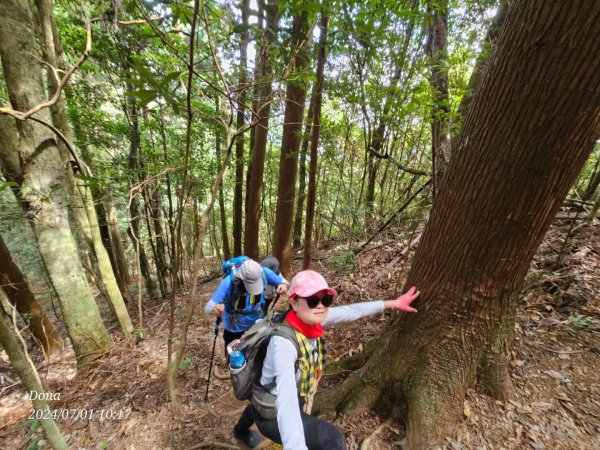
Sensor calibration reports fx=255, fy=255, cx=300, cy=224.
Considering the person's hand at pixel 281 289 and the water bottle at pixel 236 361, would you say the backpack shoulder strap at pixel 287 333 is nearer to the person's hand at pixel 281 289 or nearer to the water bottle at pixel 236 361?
the water bottle at pixel 236 361

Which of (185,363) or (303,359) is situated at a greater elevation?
(303,359)

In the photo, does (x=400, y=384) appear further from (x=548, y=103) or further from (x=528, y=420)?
(x=548, y=103)

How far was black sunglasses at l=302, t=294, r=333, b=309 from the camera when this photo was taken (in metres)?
1.97

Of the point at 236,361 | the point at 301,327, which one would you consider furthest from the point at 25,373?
the point at 301,327

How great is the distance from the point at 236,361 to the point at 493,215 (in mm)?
2165

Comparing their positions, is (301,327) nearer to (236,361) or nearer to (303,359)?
(303,359)

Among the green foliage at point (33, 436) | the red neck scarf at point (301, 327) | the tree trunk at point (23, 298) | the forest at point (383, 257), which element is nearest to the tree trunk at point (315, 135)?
the forest at point (383, 257)

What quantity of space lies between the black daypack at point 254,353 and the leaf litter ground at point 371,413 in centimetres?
120

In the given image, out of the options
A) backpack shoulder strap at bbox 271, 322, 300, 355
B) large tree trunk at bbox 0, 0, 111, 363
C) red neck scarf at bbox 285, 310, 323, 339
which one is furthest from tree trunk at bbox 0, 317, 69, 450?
large tree trunk at bbox 0, 0, 111, 363

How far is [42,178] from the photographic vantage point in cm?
370

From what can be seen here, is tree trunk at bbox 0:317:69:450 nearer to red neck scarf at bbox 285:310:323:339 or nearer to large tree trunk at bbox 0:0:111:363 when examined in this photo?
red neck scarf at bbox 285:310:323:339

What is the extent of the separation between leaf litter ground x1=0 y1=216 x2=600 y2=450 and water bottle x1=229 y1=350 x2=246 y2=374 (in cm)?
140

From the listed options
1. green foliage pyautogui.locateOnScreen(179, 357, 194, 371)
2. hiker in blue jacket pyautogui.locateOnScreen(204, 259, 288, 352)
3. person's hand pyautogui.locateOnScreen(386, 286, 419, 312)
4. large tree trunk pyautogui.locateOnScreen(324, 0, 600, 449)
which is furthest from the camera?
green foliage pyautogui.locateOnScreen(179, 357, 194, 371)

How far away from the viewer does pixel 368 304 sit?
252cm
